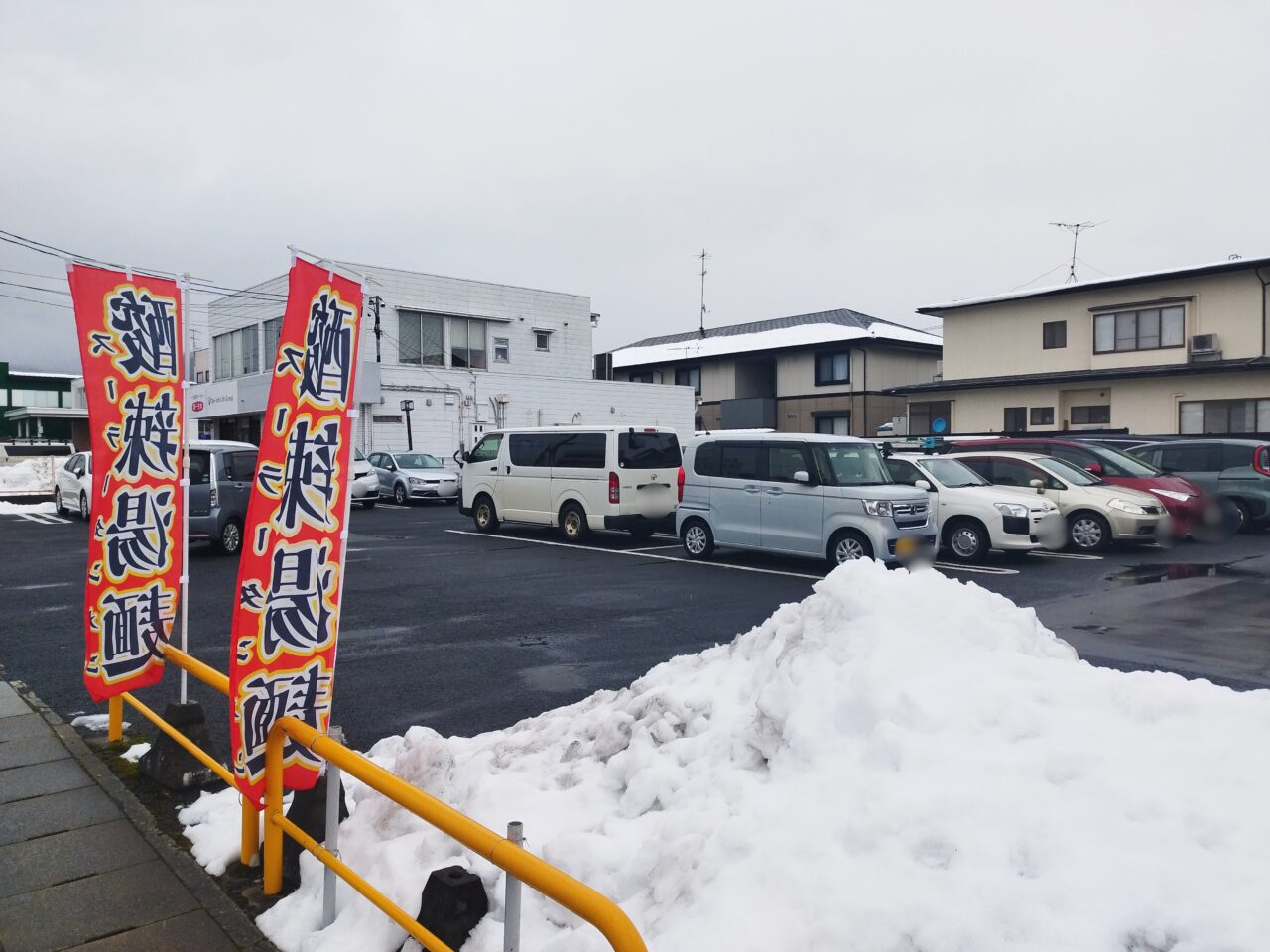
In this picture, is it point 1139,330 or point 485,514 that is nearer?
point 485,514

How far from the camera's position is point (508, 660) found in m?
7.18

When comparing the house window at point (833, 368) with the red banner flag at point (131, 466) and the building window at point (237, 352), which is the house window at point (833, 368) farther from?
the red banner flag at point (131, 466)

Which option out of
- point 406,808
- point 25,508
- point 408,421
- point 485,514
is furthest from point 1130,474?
point 25,508

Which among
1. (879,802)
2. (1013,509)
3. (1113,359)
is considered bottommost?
(879,802)

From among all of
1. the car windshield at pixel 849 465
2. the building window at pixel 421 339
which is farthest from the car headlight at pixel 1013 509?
the building window at pixel 421 339

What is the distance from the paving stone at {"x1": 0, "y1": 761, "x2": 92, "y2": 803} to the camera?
441 centimetres

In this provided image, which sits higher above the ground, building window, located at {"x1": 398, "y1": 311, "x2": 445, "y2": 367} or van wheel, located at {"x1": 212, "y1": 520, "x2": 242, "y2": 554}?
building window, located at {"x1": 398, "y1": 311, "x2": 445, "y2": 367}

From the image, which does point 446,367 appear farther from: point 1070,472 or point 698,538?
point 1070,472

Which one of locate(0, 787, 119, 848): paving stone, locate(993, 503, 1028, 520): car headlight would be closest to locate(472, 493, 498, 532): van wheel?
locate(993, 503, 1028, 520): car headlight

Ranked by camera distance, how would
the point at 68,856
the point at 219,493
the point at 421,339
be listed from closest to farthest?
the point at 68,856
the point at 219,493
the point at 421,339

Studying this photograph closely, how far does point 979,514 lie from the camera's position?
41.1ft

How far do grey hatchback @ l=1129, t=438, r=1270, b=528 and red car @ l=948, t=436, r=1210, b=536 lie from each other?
69cm

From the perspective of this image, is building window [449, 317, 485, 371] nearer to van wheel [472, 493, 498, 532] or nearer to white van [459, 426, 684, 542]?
van wheel [472, 493, 498, 532]

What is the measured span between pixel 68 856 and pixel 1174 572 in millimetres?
12017
